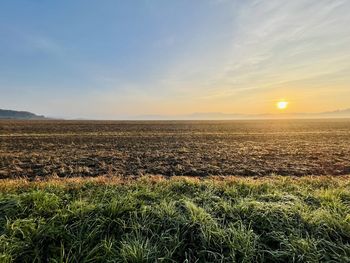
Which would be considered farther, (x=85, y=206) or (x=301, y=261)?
(x=85, y=206)

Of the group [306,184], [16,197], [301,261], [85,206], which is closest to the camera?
[301,261]

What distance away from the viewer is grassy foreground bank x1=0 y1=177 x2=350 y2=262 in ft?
13.3

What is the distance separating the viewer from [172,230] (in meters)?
4.71

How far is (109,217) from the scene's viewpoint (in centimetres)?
500

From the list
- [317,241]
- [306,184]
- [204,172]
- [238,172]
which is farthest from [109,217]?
[238,172]

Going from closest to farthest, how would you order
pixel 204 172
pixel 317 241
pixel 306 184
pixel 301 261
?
pixel 301 261
pixel 317 241
pixel 306 184
pixel 204 172

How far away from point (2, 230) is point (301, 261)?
17.3 ft

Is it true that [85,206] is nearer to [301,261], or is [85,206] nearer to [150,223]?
[150,223]

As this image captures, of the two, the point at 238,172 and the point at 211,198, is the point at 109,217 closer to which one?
the point at 211,198

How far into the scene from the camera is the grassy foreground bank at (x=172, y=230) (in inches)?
159

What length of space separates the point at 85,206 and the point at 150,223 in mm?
1601

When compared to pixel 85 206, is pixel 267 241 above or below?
below

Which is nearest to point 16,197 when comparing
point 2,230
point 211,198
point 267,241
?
point 2,230

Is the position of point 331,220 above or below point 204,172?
above
